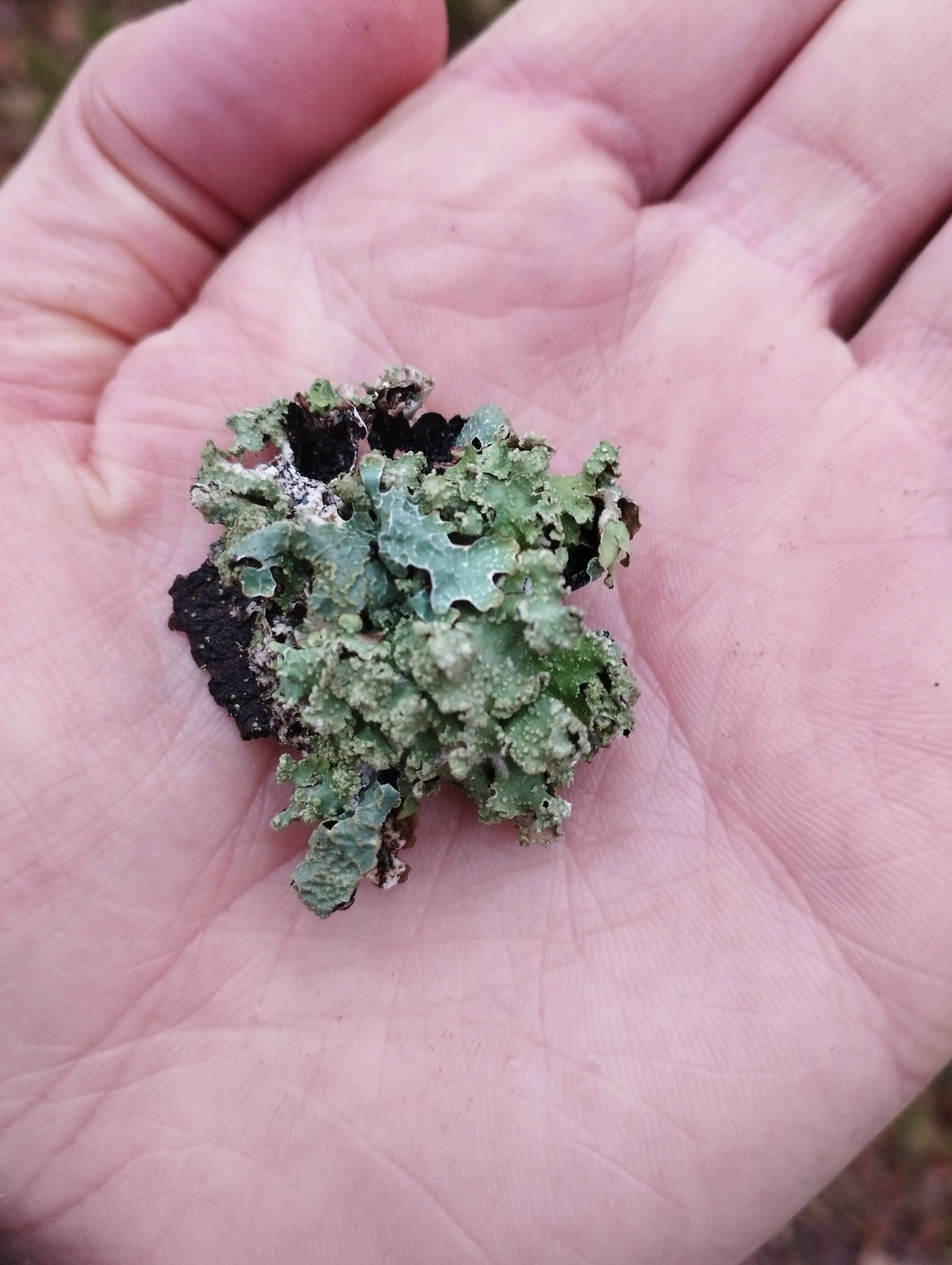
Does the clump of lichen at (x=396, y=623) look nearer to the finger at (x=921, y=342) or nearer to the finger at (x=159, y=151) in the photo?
the finger at (x=159, y=151)

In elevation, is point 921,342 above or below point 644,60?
below

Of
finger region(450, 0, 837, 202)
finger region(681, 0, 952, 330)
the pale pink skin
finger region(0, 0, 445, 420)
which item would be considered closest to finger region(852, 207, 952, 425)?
the pale pink skin

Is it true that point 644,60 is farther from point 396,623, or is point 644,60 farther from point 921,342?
point 396,623

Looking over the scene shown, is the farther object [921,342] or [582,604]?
[921,342]

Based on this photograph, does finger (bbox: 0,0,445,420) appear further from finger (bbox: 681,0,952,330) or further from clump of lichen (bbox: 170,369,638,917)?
finger (bbox: 681,0,952,330)

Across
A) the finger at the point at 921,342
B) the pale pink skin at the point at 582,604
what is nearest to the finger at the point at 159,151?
the pale pink skin at the point at 582,604

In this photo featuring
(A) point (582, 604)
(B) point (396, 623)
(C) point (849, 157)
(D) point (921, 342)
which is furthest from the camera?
(C) point (849, 157)

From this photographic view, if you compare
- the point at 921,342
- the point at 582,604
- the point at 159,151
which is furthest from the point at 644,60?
the point at 582,604

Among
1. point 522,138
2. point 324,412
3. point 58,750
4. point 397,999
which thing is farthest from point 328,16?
point 397,999
